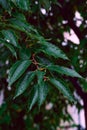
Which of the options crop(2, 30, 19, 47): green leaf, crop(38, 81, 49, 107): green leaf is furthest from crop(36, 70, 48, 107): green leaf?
crop(2, 30, 19, 47): green leaf

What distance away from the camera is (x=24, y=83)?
1099mm

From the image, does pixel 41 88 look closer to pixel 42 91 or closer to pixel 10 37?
pixel 42 91

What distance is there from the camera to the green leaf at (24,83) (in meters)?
1.08

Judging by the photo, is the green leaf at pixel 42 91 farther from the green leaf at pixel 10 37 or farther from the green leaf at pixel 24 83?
the green leaf at pixel 10 37

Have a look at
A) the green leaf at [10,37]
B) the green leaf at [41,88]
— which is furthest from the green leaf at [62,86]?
the green leaf at [10,37]

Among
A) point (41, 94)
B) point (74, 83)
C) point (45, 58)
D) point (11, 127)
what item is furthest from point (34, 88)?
point (11, 127)

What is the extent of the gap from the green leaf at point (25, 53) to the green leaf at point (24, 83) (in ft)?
0.24

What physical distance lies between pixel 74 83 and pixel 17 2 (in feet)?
3.92

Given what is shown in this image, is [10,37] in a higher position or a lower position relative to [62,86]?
higher

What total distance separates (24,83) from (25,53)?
0.45 ft

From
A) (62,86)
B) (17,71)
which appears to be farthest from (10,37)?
(62,86)

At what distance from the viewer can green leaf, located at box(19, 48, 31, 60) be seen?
117cm

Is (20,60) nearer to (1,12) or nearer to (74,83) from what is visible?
(1,12)

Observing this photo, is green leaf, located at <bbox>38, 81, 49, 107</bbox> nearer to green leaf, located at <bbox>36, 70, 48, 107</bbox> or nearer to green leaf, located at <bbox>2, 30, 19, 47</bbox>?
green leaf, located at <bbox>36, 70, 48, 107</bbox>
